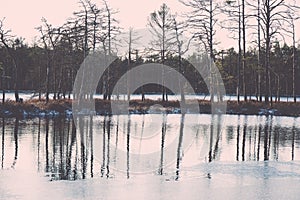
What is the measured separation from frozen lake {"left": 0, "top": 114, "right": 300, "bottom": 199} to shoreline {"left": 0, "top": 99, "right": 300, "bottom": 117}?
11807mm

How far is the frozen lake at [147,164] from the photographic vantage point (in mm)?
11336

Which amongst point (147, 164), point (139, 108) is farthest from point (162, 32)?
point (147, 164)

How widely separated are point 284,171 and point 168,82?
47397mm

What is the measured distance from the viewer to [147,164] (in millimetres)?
15352

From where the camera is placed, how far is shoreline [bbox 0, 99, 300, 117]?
37.7 meters

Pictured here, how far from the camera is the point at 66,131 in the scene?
25.2 m

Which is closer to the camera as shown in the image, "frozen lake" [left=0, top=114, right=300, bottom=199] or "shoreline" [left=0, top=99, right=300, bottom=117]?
"frozen lake" [left=0, top=114, right=300, bottom=199]

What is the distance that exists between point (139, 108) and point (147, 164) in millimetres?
28591

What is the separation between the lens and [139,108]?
144 ft

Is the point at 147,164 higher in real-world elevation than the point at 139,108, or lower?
lower

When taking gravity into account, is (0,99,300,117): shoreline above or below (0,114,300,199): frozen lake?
above

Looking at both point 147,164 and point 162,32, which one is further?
point 162,32

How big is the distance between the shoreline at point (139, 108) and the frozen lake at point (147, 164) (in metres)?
11.8

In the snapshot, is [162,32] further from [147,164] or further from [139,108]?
[147,164]
